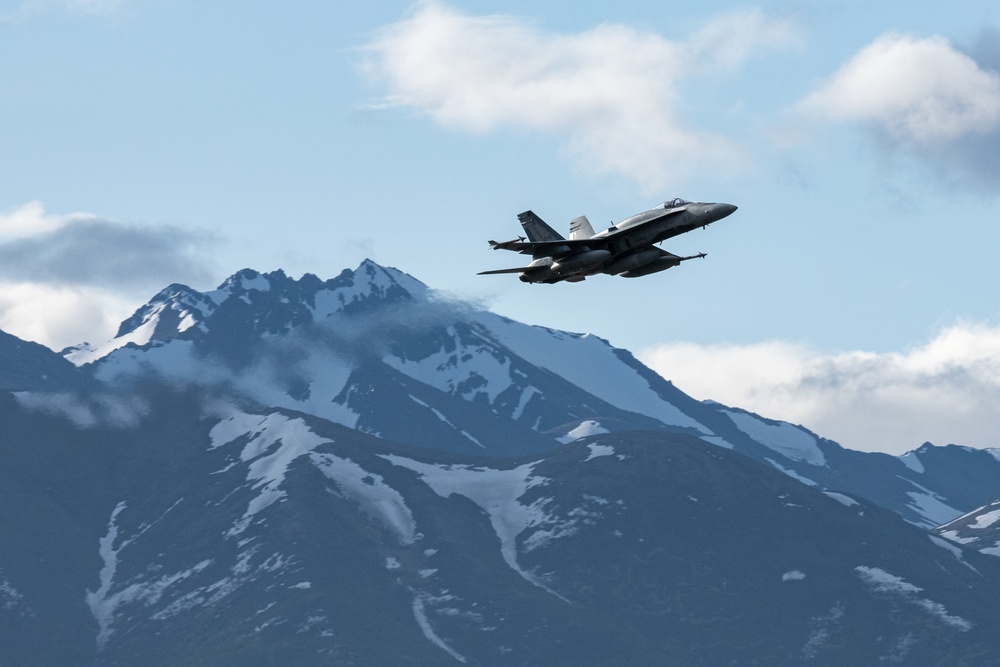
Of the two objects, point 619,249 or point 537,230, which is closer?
point 619,249

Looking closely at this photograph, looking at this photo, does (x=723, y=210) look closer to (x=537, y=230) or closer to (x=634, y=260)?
(x=634, y=260)

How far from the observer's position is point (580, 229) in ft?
454

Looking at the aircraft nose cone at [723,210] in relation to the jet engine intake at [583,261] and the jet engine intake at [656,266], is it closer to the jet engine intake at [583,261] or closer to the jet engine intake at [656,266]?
the jet engine intake at [656,266]

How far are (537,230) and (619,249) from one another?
Answer: 32.1ft

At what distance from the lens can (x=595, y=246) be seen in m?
129

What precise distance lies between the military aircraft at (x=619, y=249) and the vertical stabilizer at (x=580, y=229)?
5723 millimetres

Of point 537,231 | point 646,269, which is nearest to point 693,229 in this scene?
point 646,269

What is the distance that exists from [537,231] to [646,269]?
12.0m

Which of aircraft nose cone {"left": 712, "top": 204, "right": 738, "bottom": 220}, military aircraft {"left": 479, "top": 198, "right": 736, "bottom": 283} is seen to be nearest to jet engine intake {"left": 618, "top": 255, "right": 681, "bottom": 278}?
military aircraft {"left": 479, "top": 198, "right": 736, "bottom": 283}

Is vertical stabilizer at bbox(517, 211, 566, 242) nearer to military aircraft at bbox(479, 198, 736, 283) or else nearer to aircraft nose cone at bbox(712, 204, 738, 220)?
military aircraft at bbox(479, 198, 736, 283)

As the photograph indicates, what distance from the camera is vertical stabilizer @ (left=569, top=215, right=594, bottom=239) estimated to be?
13625 cm

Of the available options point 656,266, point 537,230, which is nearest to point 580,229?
point 537,230

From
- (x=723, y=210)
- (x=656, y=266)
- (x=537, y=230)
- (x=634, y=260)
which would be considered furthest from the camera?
(x=537, y=230)

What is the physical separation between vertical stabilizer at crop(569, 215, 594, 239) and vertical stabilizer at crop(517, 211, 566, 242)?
5.15 ft
